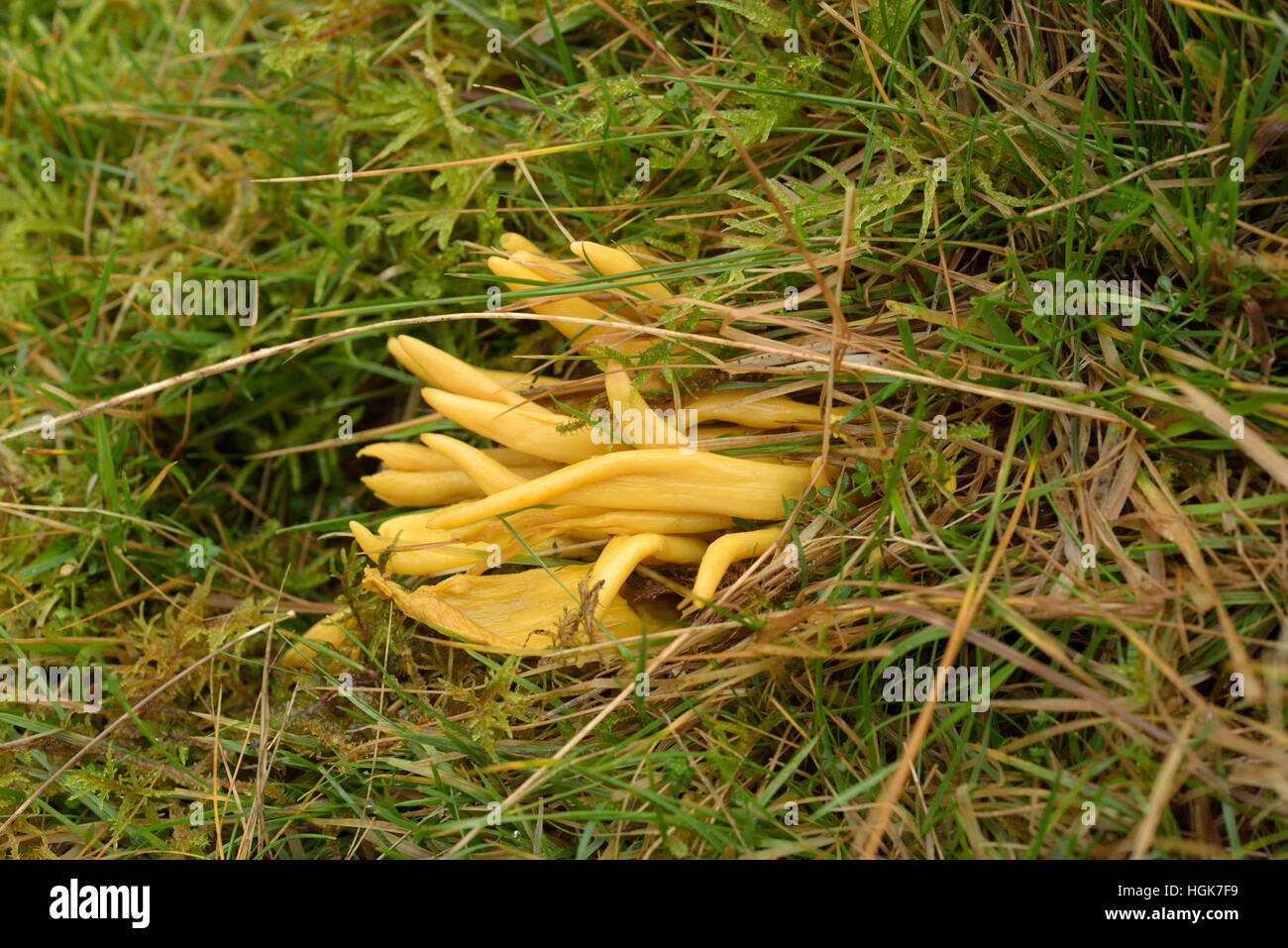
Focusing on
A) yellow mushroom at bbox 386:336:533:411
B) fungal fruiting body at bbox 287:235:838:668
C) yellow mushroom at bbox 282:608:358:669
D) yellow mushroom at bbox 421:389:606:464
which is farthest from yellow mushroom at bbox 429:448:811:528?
yellow mushroom at bbox 282:608:358:669

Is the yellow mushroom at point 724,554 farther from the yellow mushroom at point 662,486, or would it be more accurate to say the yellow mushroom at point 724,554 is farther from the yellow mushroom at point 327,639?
the yellow mushroom at point 327,639

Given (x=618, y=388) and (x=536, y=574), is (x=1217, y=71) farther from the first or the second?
(x=536, y=574)

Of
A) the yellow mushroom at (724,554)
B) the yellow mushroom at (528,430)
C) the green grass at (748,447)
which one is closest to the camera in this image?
the green grass at (748,447)

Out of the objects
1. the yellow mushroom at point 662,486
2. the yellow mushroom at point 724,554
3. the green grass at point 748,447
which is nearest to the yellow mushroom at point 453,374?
the green grass at point 748,447

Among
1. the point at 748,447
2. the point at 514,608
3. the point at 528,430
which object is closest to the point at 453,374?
the point at 528,430

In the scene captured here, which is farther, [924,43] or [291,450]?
[291,450]
